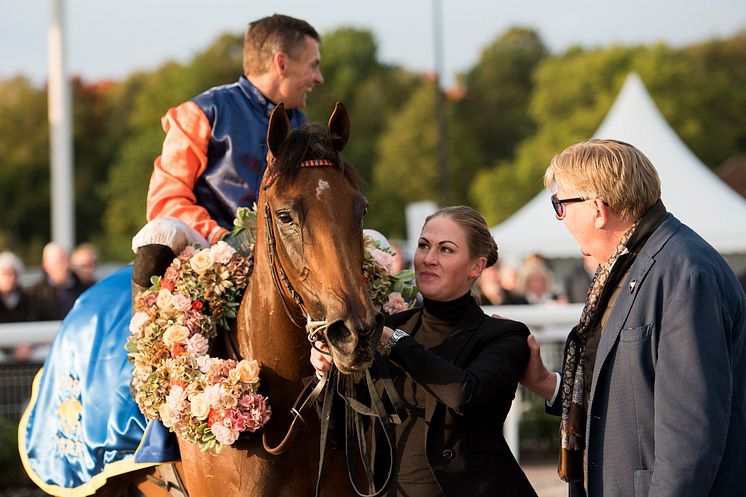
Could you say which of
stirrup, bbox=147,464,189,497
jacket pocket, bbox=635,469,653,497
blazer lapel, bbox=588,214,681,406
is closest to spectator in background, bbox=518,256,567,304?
stirrup, bbox=147,464,189,497

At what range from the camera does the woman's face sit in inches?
136

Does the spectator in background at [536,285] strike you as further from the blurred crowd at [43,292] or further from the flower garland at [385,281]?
the flower garland at [385,281]

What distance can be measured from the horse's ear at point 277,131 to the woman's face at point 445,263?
0.59 meters

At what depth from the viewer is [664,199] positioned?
1238 centimetres

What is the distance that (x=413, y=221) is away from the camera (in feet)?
46.7

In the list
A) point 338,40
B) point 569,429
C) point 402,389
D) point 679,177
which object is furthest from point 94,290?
point 338,40

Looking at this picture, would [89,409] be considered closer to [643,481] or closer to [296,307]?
[296,307]

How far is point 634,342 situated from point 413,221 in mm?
11460

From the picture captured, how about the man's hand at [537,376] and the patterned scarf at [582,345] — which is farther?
the man's hand at [537,376]

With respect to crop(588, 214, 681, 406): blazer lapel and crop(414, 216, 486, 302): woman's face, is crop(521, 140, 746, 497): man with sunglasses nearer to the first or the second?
crop(588, 214, 681, 406): blazer lapel

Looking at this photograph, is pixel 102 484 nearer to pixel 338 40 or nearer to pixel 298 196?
pixel 298 196

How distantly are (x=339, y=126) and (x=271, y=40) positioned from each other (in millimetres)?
1192

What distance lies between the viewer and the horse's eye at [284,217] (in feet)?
10.6

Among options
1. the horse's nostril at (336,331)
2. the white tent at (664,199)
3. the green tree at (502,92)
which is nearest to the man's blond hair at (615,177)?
the horse's nostril at (336,331)
